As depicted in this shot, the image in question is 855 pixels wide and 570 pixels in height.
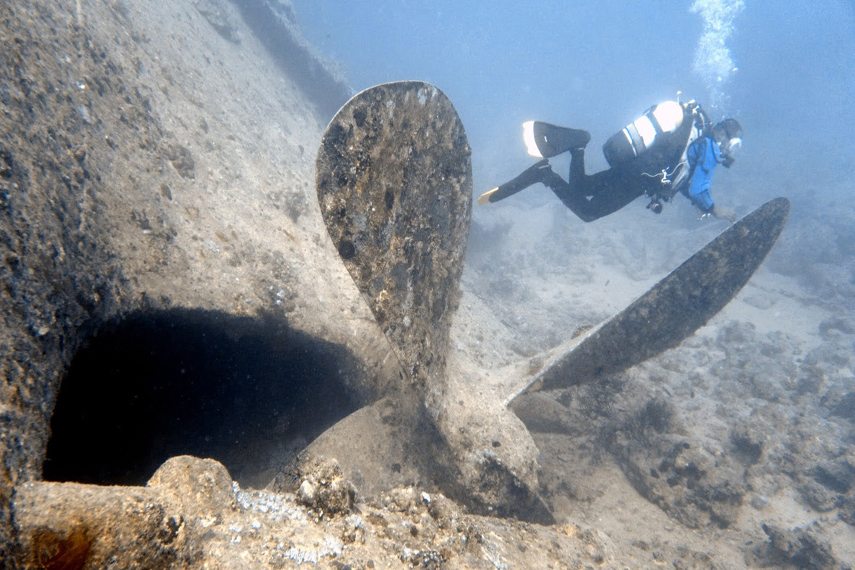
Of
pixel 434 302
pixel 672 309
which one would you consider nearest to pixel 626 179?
pixel 672 309

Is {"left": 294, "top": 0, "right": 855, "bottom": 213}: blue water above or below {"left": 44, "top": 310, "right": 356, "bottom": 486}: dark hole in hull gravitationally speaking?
above

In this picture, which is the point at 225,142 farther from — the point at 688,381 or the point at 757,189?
the point at 757,189

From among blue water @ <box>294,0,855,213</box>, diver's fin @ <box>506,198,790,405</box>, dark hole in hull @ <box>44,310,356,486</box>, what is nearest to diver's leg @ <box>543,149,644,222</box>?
diver's fin @ <box>506,198,790,405</box>

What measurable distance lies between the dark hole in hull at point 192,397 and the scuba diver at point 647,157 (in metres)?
4.01

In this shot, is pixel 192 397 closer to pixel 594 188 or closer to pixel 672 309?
pixel 672 309

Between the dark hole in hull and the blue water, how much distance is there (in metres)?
19.7

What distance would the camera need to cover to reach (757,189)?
28109mm

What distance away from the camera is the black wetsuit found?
6.54 m

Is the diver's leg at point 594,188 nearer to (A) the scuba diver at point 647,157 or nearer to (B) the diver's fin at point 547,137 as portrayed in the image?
(A) the scuba diver at point 647,157

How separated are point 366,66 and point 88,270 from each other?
79.2 metres

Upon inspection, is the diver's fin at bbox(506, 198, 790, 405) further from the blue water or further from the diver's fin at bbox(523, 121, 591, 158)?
the blue water

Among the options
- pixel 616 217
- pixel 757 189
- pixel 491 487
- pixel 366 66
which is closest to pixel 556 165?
pixel 616 217

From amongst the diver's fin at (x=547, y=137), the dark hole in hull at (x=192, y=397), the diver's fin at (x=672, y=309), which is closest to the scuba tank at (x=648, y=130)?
the diver's fin at (x=547, y=137)

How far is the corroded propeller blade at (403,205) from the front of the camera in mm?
2346
